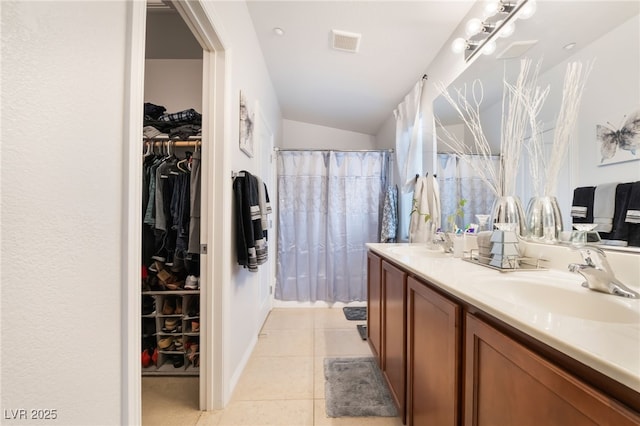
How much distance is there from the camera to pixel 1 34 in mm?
422

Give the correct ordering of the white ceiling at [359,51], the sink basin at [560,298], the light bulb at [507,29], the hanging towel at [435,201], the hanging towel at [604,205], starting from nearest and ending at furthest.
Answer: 1. the sink basin at [560,298]
2. the hanging towel at [604,205]
3. the light bulb at [507,29]
4. the white ceiling at [359,51]
5. the hanging towel at [435,201]

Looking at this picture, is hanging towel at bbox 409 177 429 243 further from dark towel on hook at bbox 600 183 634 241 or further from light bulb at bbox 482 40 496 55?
dark towel on hook at bbox 600 183 634 241

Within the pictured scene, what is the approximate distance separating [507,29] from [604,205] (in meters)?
1.03

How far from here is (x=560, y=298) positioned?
0.79 m

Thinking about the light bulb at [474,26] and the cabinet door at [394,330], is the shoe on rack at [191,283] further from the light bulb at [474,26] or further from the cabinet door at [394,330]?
the light bulb at [474,26]

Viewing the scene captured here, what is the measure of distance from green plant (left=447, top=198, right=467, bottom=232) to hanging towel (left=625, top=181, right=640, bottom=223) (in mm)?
850

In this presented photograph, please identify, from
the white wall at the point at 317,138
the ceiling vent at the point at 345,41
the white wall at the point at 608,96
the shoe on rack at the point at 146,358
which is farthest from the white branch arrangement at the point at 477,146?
the shoe on rack at the point at 146,358

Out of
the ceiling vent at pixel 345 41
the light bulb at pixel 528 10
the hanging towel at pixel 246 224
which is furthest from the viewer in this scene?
the ceiling vent at pixel 345 41

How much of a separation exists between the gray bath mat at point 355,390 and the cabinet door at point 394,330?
145 mm

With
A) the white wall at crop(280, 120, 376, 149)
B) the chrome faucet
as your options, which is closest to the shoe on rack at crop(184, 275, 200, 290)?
the chrome faucet

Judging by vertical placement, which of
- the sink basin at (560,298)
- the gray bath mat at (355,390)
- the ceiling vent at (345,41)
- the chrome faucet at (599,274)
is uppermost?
the ceiling vent at (345,41)

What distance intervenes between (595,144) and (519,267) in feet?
1.78

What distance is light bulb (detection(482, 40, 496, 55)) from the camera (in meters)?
1.39

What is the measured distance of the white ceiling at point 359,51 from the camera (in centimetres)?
164
